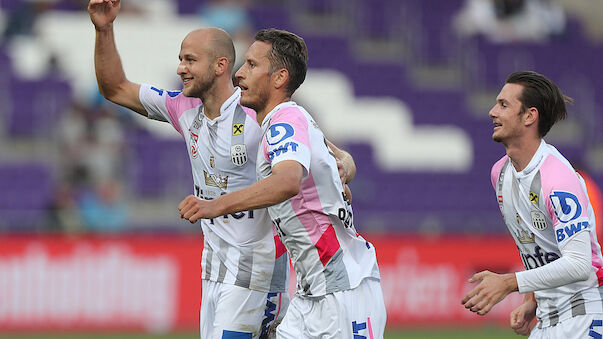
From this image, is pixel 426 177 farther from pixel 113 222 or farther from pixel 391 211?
pixel 113 222

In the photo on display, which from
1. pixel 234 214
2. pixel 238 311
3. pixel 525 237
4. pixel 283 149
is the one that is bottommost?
pixel 238 311

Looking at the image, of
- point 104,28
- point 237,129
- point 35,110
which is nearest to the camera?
point 237,129

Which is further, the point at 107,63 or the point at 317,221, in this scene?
the point at 107,63

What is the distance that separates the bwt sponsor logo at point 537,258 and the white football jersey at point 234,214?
1.58 meters

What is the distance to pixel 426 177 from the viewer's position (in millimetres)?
17453

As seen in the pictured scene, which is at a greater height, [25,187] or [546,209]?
[25,187]

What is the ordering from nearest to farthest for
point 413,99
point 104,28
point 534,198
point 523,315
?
point 534,198 → point 523,315 → point 104,28 → point 413,99

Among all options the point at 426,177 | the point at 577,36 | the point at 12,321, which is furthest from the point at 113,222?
the point at 577,36

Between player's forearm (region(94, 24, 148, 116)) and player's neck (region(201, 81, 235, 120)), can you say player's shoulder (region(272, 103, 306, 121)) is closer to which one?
player's neck (region(201, 81, 235, 120))

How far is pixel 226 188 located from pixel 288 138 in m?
1.13

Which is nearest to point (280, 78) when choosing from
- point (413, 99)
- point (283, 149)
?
point (283, 149)

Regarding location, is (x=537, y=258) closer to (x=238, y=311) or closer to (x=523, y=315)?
(x=523, y=315)

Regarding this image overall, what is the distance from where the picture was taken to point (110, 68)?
22.9ft

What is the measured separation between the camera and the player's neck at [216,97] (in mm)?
6637
